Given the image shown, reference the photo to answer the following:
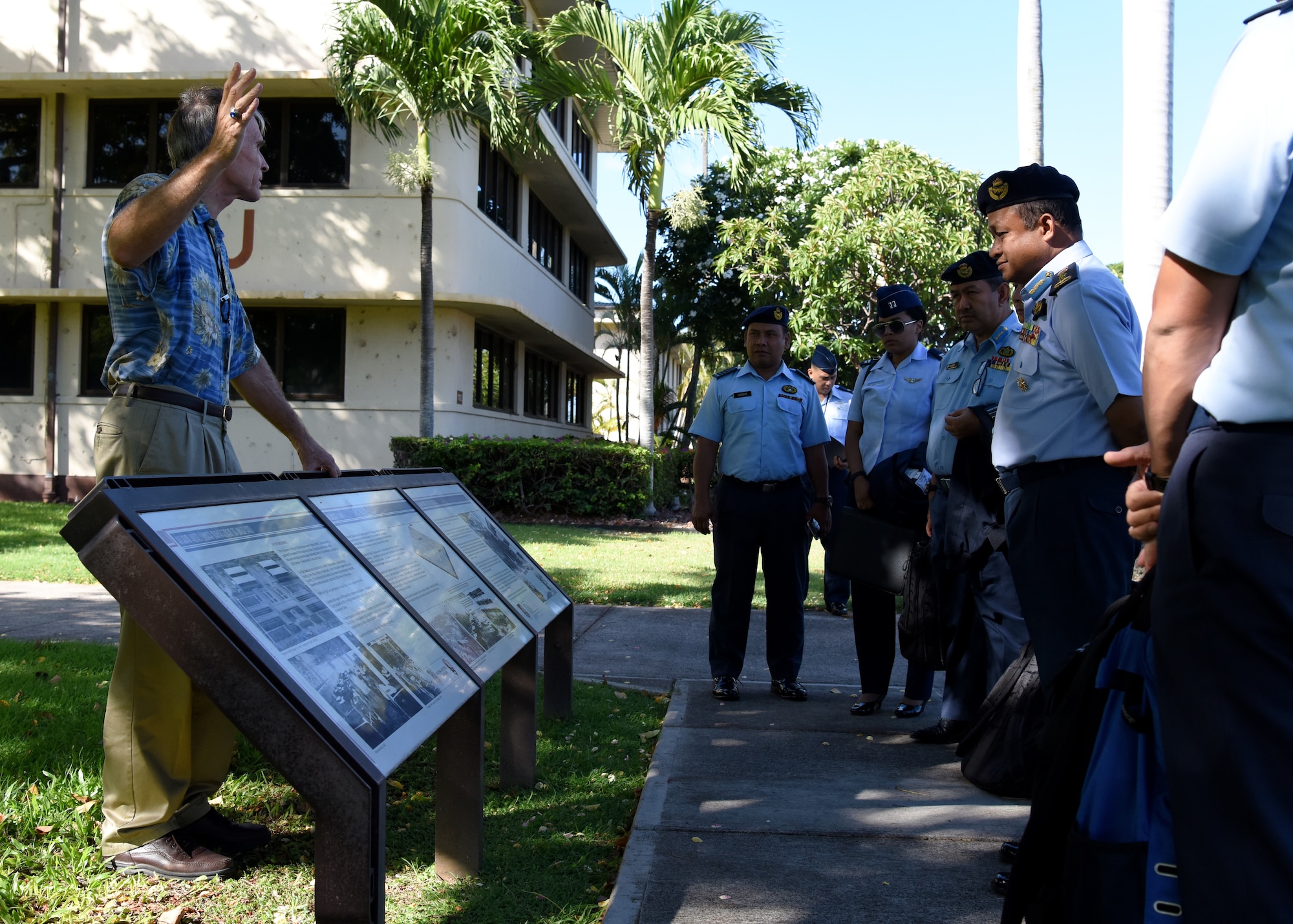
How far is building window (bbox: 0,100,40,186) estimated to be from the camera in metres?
17.4

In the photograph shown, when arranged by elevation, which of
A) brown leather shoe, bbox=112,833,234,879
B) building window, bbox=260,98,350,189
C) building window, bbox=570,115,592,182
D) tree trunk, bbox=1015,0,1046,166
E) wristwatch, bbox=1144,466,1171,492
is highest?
building window, bbox=570,115,592,182

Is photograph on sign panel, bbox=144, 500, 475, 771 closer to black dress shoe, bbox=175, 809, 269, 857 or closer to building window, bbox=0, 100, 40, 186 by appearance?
black dress shoe, bbox=175, 809, 269, 857

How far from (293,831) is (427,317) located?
1311 cm

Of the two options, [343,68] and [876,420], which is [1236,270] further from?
[343,68]

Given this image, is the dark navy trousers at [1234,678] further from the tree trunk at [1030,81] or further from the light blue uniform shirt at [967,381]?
the tree trunk at [1030,81]

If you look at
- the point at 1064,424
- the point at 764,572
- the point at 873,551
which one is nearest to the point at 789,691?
the point at 764,572

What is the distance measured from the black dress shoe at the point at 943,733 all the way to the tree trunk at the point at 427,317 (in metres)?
12.2

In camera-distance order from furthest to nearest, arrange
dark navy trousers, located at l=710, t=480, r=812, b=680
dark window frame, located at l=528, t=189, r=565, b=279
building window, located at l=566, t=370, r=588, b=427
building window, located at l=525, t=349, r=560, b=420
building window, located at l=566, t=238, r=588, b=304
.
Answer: building window, located at l=566, t=370, r=588, b=427 < building window, located at l=566, t=238, r=588, b=304 < building window, located at l=525, t=349, r=560, b=420 < dark window frame, located at l=528, t=189, r=565, b=279 < dark navy trousers, located at l=710, t=480, r=812, b=680

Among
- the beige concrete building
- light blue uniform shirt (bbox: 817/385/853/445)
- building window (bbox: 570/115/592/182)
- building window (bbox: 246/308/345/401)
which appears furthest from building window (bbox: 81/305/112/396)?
light blue uniform shirt (bbox: 817/385/853/445)

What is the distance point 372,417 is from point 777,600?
12703mm

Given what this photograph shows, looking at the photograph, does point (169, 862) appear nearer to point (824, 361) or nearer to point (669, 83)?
point (824, 361)

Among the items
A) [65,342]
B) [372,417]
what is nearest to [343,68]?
[372,417]

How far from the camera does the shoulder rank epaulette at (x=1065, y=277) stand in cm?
338

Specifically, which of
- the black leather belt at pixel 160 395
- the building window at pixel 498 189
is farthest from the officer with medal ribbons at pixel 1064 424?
the building window at pixel 498 189
